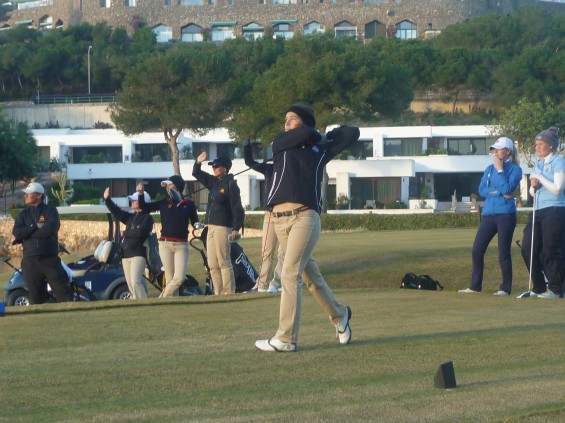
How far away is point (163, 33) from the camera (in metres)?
130

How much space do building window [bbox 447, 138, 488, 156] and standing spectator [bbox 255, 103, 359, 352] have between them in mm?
70422

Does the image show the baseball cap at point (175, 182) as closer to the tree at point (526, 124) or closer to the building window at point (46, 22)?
the tree at point (526, 124)

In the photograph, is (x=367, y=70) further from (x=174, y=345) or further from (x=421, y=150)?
(x=174, y=345)

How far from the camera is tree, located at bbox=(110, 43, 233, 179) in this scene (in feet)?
226

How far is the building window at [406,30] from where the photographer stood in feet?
417

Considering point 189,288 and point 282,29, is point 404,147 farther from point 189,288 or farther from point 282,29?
point 189,288

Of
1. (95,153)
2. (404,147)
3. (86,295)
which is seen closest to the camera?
(86,295)

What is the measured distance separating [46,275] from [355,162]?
2230 inches

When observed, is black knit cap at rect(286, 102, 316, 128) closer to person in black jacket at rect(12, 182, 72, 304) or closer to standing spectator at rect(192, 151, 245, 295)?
standing spectator at rect(192, 151, 245, 295)

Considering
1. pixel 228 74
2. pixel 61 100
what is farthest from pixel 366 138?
pixel 61 100

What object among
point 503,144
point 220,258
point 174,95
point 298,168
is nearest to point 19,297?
point 220,258

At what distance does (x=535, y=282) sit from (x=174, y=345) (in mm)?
5798

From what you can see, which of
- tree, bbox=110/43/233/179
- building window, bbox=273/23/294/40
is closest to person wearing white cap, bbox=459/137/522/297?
tree, bbox=110/43/233/179

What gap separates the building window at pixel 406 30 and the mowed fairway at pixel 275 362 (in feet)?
384
